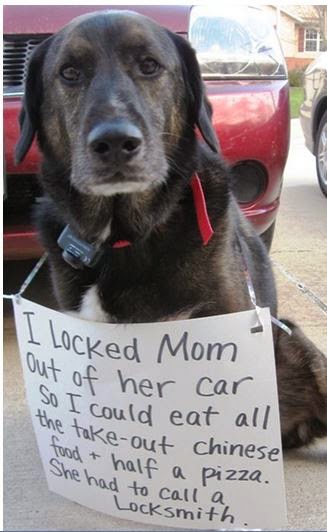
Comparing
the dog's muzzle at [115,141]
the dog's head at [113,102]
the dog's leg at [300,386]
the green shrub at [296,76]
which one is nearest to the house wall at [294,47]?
the green shrub at [296,76]

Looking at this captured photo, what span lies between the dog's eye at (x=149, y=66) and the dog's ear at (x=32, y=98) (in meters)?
0.36

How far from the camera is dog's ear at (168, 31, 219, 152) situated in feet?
7.59

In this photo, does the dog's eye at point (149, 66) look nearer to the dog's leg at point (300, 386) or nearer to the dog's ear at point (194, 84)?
the dog's ear at point (194, 84)

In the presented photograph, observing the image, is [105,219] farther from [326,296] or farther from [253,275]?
[326,296]

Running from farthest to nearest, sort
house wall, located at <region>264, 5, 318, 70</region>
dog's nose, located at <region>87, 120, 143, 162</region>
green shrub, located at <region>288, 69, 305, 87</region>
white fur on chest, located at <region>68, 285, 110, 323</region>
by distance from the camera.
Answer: green shrub, located at <region>288, 69, 305, 87</region> < house wall, located at <region>264, 5, 318, 70</region> < white fur on chest, located at <region>68, 285, 110, 323</region> < dog's nose, located at <region>87, 120, 143, 162</region>

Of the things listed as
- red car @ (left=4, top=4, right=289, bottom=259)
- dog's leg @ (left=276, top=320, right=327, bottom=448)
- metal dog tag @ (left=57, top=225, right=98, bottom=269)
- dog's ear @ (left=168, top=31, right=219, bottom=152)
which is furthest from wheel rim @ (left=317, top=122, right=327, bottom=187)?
metal dog tag @ (left=57, top=225, right=98, bottom=269)

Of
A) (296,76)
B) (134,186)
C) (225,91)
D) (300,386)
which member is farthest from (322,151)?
(296,76)

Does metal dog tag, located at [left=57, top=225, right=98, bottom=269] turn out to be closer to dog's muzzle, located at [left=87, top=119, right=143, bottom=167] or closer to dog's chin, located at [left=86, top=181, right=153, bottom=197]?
dog's chin, located at [left=86, top=181, right=153, bottom=197]

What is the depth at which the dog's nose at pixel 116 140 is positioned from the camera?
189cm

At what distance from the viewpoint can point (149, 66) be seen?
2199 millimetres

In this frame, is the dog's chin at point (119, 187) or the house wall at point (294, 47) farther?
the house wall at point (294, 47)

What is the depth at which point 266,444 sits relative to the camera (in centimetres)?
213

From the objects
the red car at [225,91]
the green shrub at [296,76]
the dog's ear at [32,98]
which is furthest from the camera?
the green shrub at [296,76]

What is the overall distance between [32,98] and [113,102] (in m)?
0.52
